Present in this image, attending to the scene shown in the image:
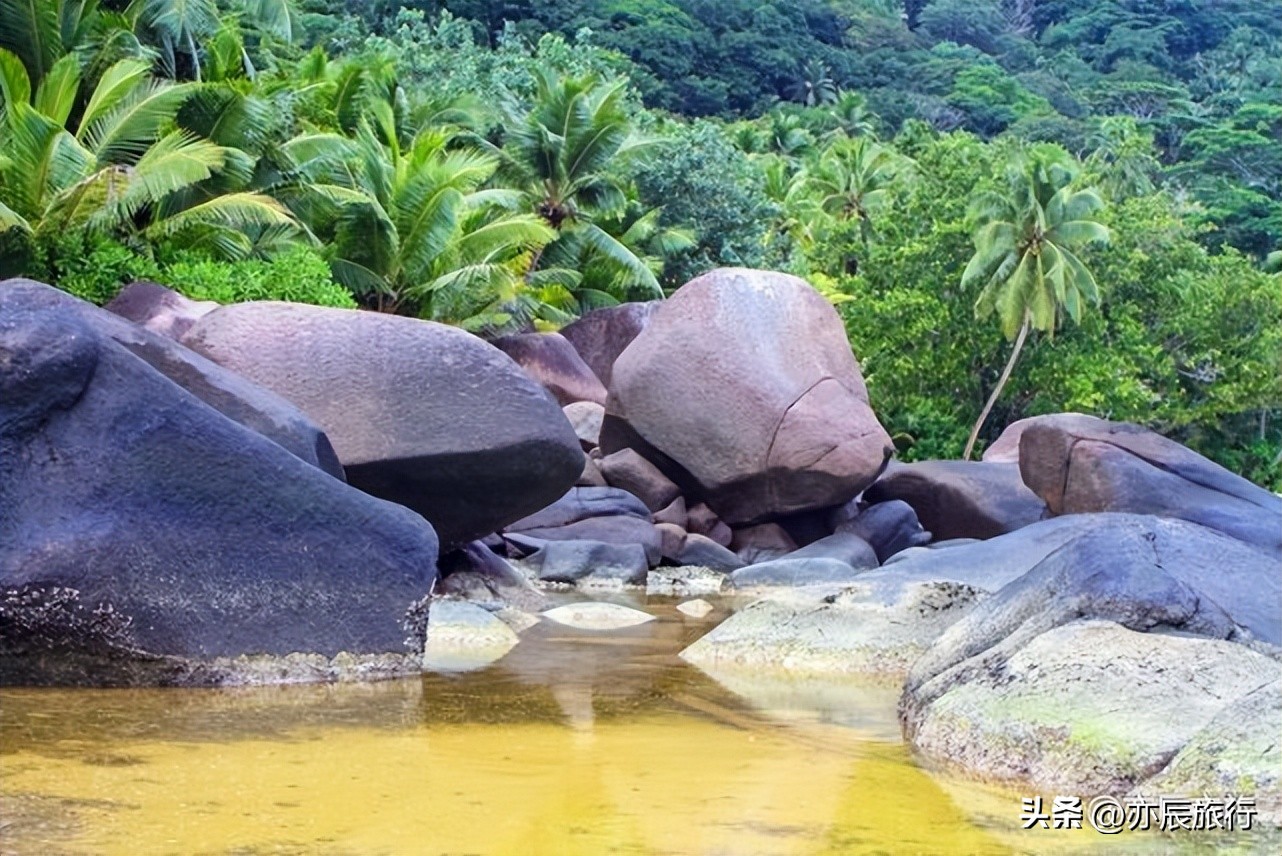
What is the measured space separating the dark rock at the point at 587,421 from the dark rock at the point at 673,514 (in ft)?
7.13

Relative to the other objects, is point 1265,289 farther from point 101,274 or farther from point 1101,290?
point 101,274

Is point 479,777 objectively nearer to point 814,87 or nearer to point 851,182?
point 851,182

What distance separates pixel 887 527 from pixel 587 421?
5.38 meters

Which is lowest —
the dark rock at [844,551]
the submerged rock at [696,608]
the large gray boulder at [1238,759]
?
the dark rock at [844,551]

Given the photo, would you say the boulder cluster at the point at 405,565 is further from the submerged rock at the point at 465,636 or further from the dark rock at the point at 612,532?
the dark rock at the point at 612,532

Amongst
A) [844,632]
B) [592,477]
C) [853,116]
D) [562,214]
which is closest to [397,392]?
[844,632]

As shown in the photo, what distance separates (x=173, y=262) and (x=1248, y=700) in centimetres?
1540

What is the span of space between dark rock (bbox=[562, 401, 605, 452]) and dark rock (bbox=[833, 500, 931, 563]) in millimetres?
4119

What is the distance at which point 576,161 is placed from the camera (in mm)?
28969

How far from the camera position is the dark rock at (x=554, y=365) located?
2612cm

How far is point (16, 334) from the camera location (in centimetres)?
813

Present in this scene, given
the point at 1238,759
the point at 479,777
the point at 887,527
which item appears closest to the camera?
the point at 1238,759

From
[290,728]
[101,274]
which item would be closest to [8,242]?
[101,274]

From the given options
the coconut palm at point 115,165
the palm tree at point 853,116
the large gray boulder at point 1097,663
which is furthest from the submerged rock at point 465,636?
the palm tree at point 853,116
